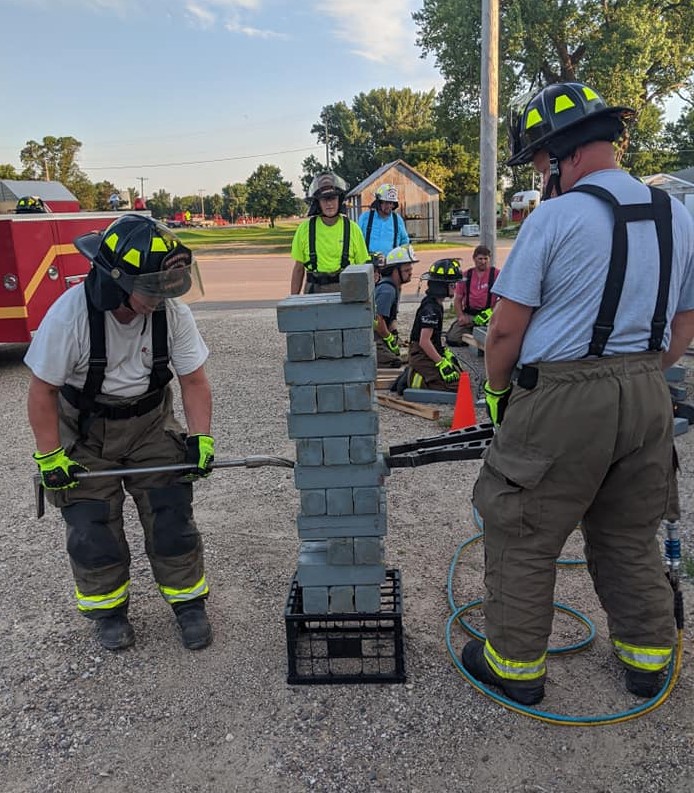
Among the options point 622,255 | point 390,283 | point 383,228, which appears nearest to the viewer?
point 622,255

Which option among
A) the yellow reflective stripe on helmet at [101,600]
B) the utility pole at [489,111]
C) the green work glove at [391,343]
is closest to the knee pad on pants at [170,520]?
the yellow reflective stripe on helmet at [101,600]

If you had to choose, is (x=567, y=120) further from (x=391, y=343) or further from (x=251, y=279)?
(x=251, y=279)

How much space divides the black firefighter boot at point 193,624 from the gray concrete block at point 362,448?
114cm

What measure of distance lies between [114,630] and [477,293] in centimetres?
637

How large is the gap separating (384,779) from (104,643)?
1.45 metres

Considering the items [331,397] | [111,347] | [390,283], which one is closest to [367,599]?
[331,397]

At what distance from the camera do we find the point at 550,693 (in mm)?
2830

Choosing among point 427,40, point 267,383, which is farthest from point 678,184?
point 427,40

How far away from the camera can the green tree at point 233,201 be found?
87500 mm

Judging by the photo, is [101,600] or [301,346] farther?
[101,600]

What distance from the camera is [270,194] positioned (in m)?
58.8

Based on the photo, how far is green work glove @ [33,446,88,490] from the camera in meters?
2.93

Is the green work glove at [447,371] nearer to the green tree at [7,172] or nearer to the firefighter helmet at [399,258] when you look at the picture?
the firefighter helmet at [399,258]

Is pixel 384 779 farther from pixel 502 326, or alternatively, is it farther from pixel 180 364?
pixel 180 364
